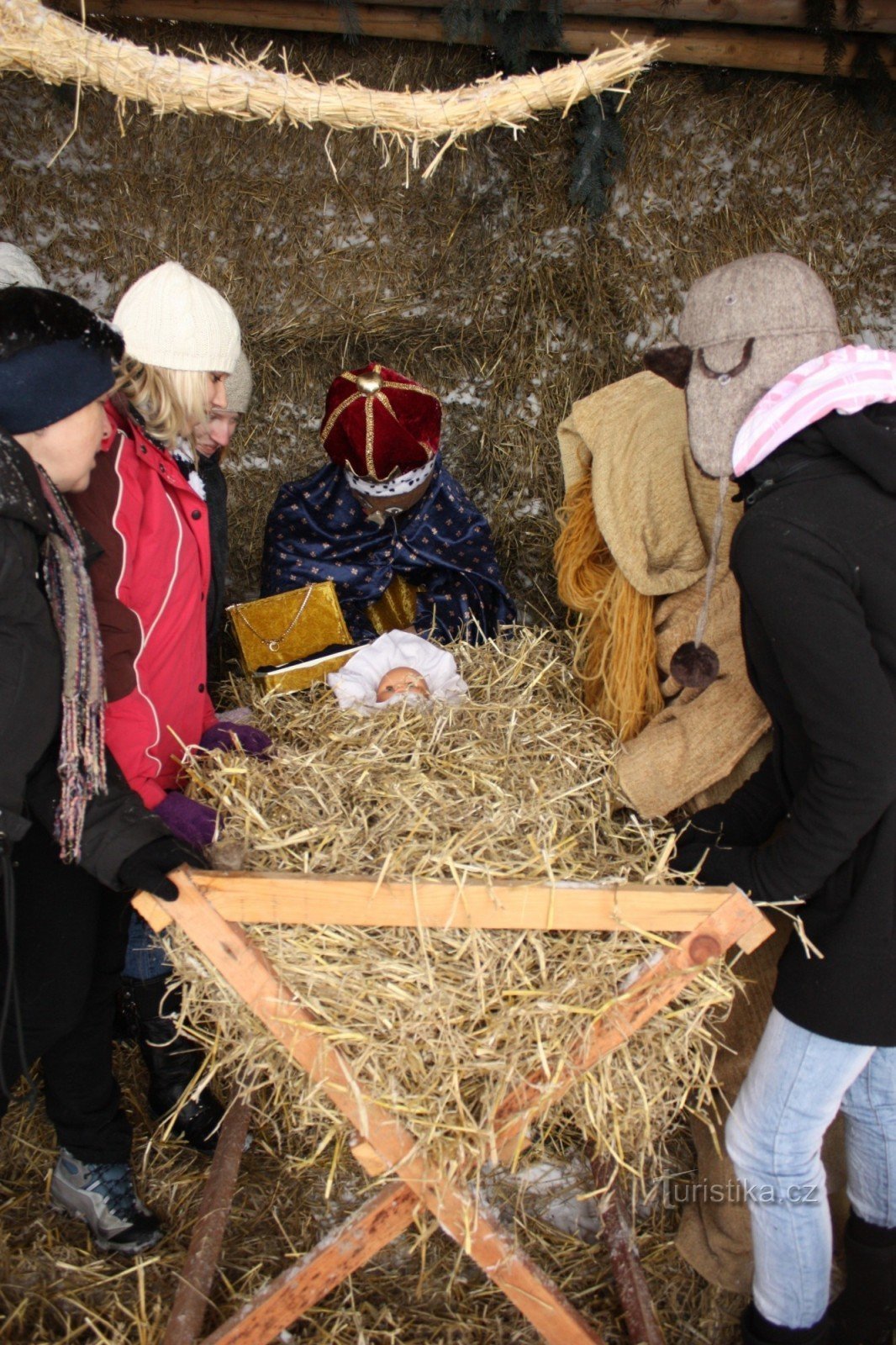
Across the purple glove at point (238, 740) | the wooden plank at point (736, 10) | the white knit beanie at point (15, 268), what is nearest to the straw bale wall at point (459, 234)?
the white knit beanie at point (15, 268)

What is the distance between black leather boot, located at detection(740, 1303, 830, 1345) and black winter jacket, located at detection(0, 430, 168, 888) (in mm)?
1407

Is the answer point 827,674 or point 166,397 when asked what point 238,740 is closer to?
point 166,397

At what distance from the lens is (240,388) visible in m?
2.88

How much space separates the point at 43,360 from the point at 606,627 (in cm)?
135

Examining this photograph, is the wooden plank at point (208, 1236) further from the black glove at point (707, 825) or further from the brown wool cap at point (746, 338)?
the brown wool cap at point (746, 338)

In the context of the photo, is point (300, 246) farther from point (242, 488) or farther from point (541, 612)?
point (541, 612)

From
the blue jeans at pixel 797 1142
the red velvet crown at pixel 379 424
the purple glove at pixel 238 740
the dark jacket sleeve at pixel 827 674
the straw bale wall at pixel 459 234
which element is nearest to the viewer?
the dark jacket sleeve at pixel 827 674

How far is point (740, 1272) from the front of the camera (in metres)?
2.15

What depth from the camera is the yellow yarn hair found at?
223 centimetres

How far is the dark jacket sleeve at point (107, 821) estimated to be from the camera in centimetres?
154

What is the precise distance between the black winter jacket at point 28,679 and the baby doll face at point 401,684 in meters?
0.91

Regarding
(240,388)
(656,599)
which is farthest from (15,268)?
(656,599)

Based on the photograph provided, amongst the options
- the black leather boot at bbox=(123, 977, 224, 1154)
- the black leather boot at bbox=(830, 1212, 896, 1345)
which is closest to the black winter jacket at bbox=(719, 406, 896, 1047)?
the black leather boot at bbox=(830, 1212, 896, 1345)

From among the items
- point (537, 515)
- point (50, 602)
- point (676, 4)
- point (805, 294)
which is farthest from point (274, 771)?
point (676, 4)
